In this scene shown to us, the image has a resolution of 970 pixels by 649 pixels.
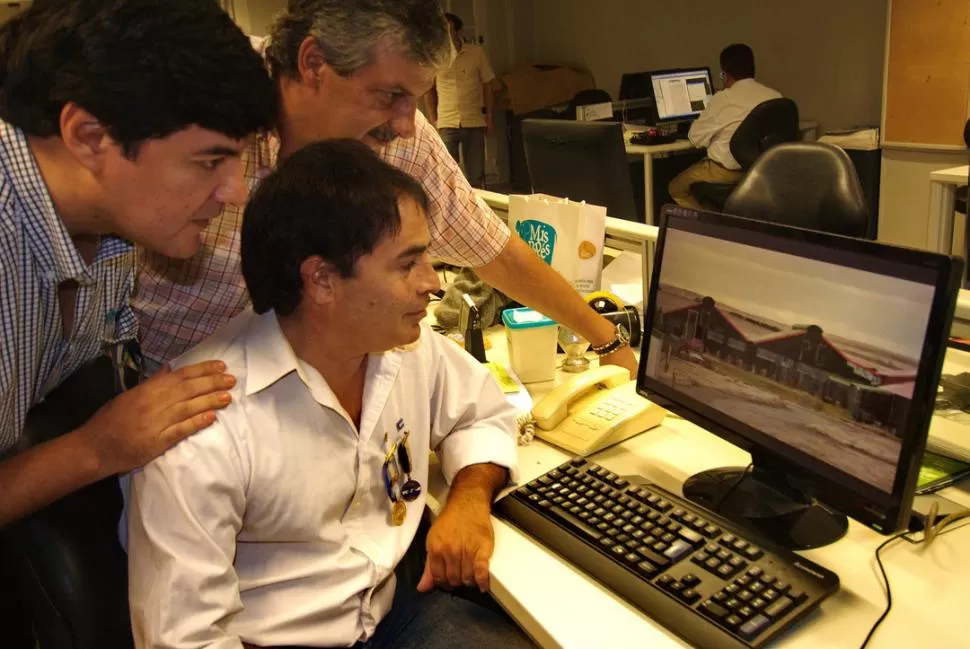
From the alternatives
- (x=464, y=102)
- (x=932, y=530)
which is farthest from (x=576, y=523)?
(x=464, y=102)

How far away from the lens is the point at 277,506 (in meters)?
1.15

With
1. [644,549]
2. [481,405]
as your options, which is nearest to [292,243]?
[481,405]

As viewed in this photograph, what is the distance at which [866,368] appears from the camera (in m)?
1.01

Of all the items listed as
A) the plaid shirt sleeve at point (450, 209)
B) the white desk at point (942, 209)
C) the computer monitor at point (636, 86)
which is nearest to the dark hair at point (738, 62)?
the computer monitor at point (636, 86)

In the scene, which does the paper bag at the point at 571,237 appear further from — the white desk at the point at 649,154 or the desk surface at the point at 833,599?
the white desk at the point at 649,154

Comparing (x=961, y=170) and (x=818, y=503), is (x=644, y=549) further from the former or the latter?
(x=961, y=170)

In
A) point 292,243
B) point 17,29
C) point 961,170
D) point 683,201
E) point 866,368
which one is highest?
point 17,29

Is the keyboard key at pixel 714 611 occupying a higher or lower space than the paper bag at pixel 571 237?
lower

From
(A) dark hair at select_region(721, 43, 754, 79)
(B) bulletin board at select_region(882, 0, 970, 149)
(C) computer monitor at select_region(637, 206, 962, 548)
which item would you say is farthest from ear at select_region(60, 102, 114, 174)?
(A) dark hair at select_region(721, 43, 754, 79)

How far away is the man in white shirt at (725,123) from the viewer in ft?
16.8

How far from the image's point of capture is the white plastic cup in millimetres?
1696

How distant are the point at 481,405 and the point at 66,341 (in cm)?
65

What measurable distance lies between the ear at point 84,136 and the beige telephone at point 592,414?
836mm

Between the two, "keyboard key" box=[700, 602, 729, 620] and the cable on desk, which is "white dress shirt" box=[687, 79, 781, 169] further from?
"keyboard key" box=[700, 602, 729, 620]
